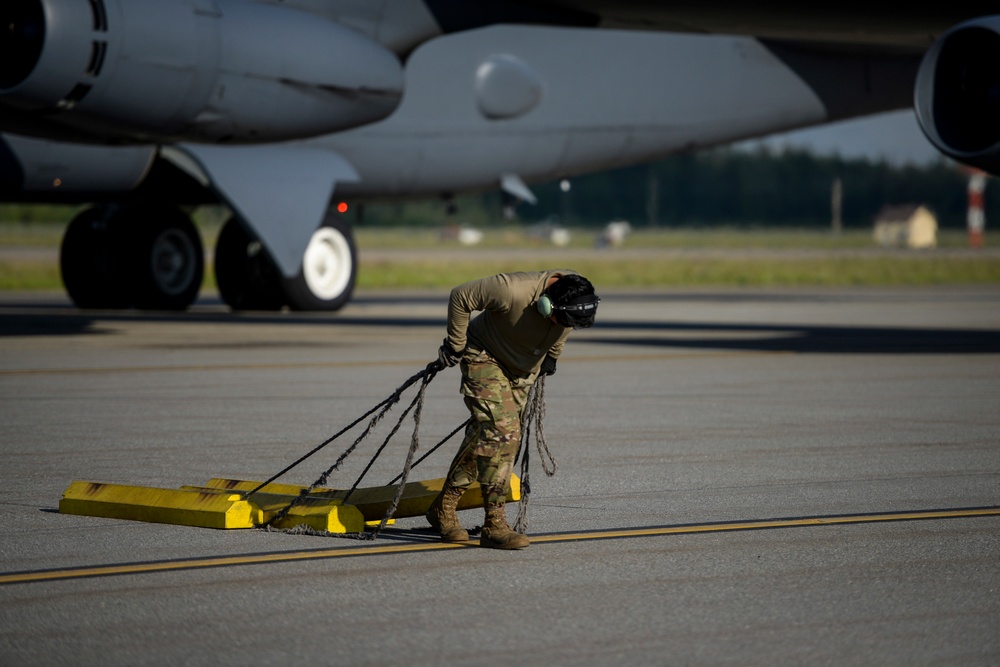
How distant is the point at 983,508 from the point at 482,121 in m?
16.2

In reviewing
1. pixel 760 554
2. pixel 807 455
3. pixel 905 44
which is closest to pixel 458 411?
pixel 807 455

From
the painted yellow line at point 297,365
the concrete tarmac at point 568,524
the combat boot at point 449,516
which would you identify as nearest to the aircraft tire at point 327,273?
the concrete tarmac at point 568,524

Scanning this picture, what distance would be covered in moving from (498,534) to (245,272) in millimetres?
19226

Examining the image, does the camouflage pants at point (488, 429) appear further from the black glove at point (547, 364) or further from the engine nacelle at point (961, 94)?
the engine nacelle at point (961, 94)

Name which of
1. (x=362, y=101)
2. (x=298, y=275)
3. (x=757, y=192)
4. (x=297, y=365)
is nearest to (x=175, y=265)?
(x=298, y=275)

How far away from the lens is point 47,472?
33.6 ft

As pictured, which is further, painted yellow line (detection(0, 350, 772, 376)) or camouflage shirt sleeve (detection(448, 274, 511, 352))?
painted yellow line (detection(0, 350, 772, 376))

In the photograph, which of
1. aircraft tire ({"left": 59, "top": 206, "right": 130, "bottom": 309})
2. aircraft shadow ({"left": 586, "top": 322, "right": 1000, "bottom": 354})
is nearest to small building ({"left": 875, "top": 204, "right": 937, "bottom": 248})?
aircraft shadow ({"left": 586, "top": 322, "right": 1000, "bottom": 354})

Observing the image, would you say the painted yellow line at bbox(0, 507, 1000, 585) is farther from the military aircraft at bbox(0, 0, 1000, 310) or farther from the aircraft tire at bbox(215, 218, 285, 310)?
the aircraft tire at bbox(215, 218, 285, 310)

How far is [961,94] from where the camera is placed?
1758 cm

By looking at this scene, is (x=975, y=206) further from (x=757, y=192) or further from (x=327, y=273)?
(x=327, y=273)

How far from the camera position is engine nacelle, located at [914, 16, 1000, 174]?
1733cm

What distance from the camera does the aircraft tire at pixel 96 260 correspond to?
1039 inches

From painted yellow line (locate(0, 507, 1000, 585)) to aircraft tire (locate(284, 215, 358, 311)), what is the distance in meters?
17.6
